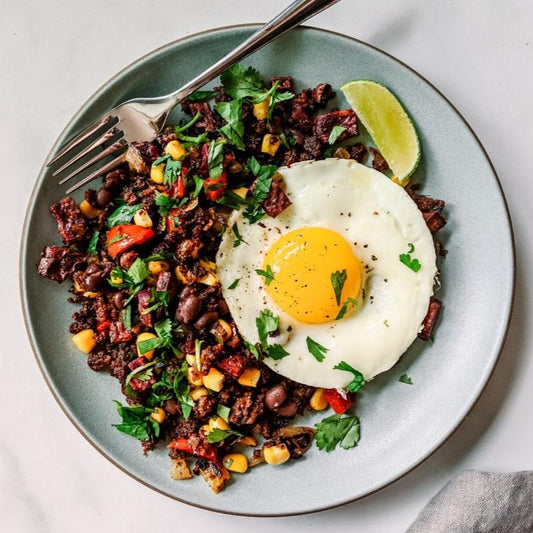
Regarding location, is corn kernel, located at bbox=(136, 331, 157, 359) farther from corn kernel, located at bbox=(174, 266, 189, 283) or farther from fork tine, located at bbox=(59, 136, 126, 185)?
fork tine, located at bbox=(59, 136, 126, 185)

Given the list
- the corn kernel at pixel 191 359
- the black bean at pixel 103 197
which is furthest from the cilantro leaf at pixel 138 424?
the black bean at pixel 103 197

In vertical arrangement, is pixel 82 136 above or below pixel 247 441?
above

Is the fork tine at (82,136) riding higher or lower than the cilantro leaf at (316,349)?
higher

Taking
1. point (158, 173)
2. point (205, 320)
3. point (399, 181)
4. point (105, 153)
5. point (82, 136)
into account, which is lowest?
point (205, 320)

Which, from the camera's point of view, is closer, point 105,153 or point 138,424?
point 105,153

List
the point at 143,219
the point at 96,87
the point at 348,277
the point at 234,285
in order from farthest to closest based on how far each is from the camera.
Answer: the point at 96,87, the point at 234,285, the point at 143,219, the point at 348,277

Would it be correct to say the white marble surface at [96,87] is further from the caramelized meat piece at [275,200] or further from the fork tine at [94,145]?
the caramelized meat piece at [275,200]

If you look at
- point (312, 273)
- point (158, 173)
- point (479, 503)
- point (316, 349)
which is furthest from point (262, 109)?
point (479, 503)

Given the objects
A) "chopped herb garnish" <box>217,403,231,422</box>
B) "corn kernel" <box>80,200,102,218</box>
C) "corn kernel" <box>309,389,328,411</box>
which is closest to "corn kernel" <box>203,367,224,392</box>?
"chopped herb garnish" <box>217,403,231,422</box>

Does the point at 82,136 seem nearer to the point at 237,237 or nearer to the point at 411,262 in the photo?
the point at 237,237
